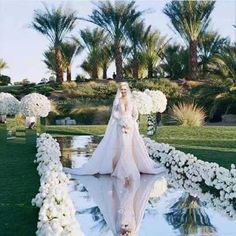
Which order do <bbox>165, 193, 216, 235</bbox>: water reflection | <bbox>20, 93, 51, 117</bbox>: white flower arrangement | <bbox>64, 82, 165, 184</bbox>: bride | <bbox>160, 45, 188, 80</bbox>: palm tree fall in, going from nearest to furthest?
1. <bbox>165, 193, 216, 235</bbox>: water reflection
2. <bbox>64, 82, 165, 184</bbox>: bride
3. <bbox>20, 93, 51, 117</bbox>: white flower arrangement
4. <bbox>160, 45, 188, 80</bbox>: palm tree

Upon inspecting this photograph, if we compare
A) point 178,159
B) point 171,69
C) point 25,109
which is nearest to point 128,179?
point 178,159

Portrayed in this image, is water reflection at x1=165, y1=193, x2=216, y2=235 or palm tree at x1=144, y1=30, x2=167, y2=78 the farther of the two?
palm tree at x1=144, y1=30, x2=167, y2=78

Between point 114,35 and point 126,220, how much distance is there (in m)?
33.6

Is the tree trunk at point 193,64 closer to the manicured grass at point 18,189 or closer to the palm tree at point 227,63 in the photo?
the palm tree at point 227,63

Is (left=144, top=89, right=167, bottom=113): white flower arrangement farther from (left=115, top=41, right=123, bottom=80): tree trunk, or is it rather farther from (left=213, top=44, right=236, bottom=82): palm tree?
(left=115, top=41, right=123, bottom=80): tree trunk

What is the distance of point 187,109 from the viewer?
2214 cm

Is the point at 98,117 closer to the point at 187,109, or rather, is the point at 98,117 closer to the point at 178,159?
the point at 187,109

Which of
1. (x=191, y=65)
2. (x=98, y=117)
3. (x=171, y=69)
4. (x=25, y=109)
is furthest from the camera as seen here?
(x=171, y=69)

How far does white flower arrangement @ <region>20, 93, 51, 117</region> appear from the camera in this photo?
13.4 metres

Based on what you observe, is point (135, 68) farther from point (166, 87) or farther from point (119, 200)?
point (119, 200)

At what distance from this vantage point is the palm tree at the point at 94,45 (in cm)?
4369

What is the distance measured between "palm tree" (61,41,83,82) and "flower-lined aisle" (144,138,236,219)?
35.3 meters

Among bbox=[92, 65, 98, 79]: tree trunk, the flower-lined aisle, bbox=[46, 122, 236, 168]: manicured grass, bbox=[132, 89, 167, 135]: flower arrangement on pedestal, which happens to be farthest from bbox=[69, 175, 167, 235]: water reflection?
bbox=[92, 65, 98, 79]: tree trunk

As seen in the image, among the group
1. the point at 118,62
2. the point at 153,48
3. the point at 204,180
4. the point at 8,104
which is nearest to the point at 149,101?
the point at 8,104
